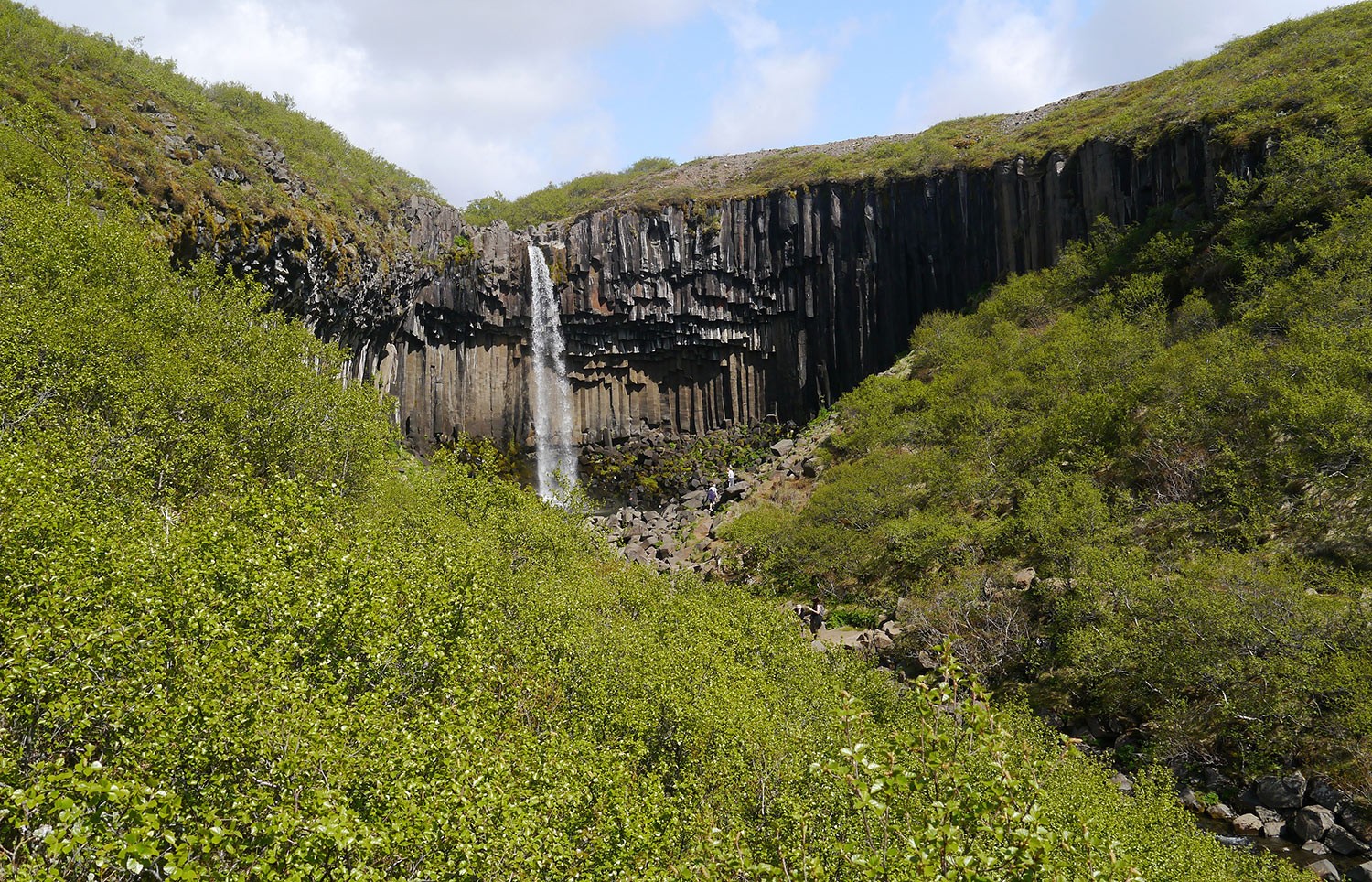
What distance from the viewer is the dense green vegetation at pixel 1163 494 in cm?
2234

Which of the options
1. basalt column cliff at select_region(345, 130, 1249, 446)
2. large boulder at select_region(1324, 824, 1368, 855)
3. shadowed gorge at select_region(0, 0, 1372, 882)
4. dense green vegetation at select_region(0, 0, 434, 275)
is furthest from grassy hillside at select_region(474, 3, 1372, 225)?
large boulder at select_region(1324, 824, 1368, 855)

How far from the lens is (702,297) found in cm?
7012

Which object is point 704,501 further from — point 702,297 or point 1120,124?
point 1120,124

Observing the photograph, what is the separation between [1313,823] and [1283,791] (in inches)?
46.9

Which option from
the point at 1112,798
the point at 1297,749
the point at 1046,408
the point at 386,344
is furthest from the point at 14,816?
the point at 386,344

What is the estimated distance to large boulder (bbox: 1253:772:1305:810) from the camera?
2027 centimetres

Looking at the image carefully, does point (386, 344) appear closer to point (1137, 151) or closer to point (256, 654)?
point (256, 654)

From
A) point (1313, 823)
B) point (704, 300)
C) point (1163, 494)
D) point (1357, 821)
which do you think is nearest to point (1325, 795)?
point (1357, 821)

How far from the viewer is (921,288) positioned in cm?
6538

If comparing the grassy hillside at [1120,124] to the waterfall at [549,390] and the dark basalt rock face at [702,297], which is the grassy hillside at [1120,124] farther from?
the waterfall at [549,390]

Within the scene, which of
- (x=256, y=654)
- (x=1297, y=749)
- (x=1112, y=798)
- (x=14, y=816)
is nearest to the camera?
(x=14, y=816)

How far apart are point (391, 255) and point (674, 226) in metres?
26.3

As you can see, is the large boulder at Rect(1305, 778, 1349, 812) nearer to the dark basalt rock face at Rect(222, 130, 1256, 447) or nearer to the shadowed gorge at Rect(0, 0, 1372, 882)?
the shadowed gorge at Rect(0, 0, 1372, 882)

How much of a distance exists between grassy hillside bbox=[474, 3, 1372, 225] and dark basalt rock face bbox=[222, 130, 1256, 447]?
3.35 meters
